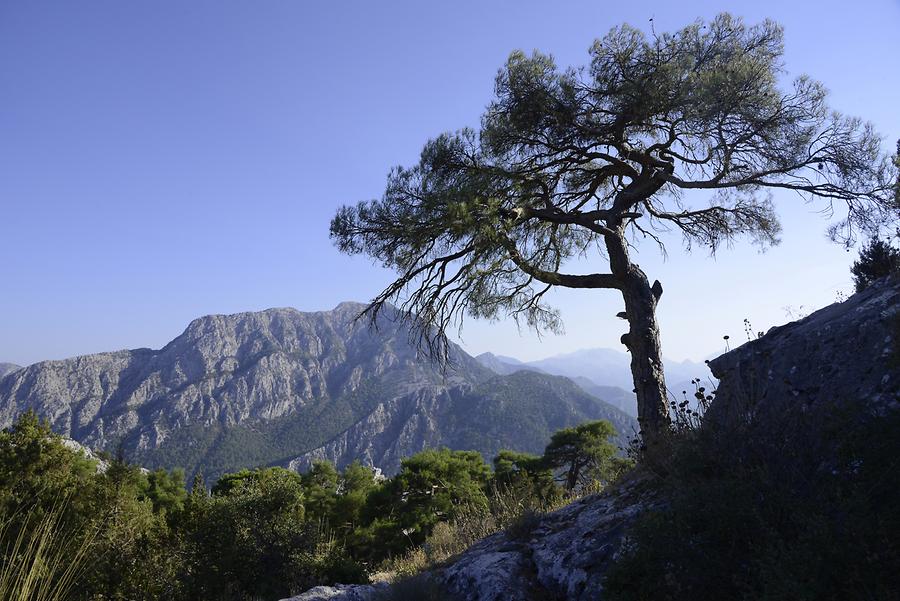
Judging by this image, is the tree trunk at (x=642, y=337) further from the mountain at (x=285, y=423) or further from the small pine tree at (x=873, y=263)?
the mountain at (x=285, y=423)

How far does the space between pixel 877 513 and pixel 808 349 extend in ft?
9.42

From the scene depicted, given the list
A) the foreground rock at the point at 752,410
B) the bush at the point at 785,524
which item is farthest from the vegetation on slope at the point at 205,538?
the bush at the point at 785,524

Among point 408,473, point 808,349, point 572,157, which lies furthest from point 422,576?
point 408,473

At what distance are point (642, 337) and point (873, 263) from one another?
13.1 feet

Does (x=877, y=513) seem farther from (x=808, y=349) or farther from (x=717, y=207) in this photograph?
(x=717, y=207)

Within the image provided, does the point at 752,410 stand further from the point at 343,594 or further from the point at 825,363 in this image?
the point at 343,594

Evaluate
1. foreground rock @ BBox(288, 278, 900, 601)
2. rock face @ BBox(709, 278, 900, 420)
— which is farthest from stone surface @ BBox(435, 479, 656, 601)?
rock face @ BBox(709, 278, 900, 420)

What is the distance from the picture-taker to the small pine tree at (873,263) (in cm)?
731

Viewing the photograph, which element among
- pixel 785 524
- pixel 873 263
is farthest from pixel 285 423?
pixel 785 524

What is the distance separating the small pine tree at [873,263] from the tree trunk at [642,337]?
2.92m

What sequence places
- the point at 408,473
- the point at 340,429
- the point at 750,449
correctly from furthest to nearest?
1. the point at 340,429
2. the point at 408,473
3. the point at 750,449

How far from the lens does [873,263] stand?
25.6 ft

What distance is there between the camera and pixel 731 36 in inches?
313

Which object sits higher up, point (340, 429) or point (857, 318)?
point (857, 318)
